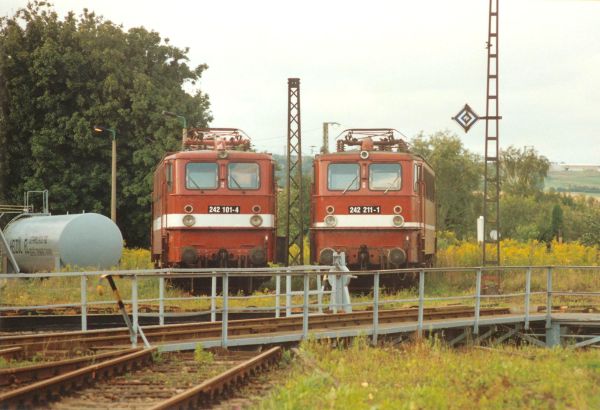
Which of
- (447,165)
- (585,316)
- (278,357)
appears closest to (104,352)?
(278,357)

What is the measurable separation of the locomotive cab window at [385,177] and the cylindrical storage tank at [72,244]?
10.1 m

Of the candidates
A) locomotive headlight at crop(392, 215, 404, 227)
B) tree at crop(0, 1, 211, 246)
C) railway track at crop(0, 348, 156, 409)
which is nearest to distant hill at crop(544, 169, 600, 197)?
tree at crop(0, 1, 211, 246)

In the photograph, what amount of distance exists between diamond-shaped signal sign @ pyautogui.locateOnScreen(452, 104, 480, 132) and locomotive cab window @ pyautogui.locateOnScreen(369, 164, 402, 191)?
4771mm

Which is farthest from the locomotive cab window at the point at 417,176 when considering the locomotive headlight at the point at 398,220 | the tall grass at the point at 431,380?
the tall grass at the point at 431,380

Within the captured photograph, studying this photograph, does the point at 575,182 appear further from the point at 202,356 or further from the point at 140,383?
the point at 140,383

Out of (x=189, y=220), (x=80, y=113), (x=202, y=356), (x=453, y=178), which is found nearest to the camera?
(x=202, y=356)

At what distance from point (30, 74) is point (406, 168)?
24.4 m

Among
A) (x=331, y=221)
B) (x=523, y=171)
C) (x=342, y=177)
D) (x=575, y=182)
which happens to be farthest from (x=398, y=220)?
(x=523, y=171)

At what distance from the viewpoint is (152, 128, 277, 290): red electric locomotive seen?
1019 inches

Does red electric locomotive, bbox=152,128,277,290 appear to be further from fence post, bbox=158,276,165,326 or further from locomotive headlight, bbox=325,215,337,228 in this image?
fence post, bbox=158,276,165,326

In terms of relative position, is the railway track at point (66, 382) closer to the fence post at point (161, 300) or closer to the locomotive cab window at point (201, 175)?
the fence post at point (161, 300)

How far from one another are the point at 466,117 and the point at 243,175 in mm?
7606

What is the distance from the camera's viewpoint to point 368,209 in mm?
26391

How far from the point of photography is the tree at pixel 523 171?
87.9 metres
